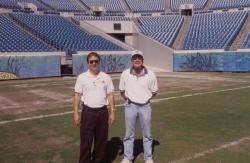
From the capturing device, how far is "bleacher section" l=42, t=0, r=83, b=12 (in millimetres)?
47875

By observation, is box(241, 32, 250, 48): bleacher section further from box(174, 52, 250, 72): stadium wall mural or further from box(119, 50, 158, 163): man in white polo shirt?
box(119, 50, 158, 163): man in white polo shirt

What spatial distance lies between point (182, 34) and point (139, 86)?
123 ft

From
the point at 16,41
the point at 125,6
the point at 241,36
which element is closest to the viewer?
the point at 16,41

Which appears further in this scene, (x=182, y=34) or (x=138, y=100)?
(x=182, y=34)

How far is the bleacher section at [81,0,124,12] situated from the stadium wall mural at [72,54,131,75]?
16.6m

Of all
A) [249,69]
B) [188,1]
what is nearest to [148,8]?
[188,1]

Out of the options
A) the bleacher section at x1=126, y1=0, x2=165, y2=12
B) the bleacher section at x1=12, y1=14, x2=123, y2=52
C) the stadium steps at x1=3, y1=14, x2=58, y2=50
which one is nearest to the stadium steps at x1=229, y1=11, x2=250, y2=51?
the bleacher section at x1=12, y1=14, x2=123, y2=52

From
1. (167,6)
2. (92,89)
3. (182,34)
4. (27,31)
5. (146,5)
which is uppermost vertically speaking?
(146,5)

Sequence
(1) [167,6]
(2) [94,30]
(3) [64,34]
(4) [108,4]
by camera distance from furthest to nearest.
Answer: (4) [108,4] < (1) [167,6] < (2) [94,30] < (3) [64,34]

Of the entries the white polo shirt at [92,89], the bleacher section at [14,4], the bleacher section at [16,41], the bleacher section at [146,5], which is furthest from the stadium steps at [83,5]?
the white polo shirt at [92,89]

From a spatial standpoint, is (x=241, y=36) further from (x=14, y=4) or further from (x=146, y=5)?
(x=14, y=4)

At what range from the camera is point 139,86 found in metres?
6.85

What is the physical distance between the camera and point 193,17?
4747 cm

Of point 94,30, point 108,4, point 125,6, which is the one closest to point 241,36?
point 94,30
